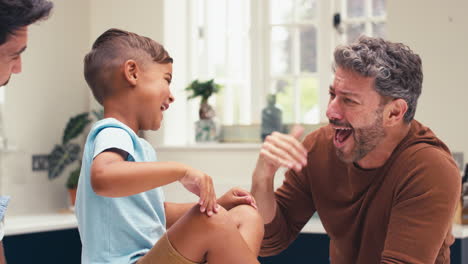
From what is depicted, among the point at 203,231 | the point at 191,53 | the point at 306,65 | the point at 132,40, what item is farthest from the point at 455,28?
the point at 203,231

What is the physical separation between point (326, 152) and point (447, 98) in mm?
1969

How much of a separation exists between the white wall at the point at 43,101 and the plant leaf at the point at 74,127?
10 cm

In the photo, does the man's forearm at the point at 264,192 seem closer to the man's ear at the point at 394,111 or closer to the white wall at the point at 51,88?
the man's ear at the point at 394,111

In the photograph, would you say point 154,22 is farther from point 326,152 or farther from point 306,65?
point 326,152

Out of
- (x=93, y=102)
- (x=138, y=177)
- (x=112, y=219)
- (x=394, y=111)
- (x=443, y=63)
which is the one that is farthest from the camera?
(x=93, y=102)

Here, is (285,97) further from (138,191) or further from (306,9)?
(138,191)

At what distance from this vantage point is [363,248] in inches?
75.6

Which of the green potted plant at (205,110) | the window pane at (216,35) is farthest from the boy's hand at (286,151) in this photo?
the window pane at (216,35)

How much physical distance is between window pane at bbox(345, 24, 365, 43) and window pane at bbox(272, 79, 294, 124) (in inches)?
21.2

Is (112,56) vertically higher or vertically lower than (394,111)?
higher

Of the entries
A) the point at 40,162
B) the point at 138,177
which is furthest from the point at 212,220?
the point at 40,162

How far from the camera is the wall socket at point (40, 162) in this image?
183 inches

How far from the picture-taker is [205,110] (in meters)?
4.84

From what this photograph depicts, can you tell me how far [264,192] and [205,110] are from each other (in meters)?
2.93
